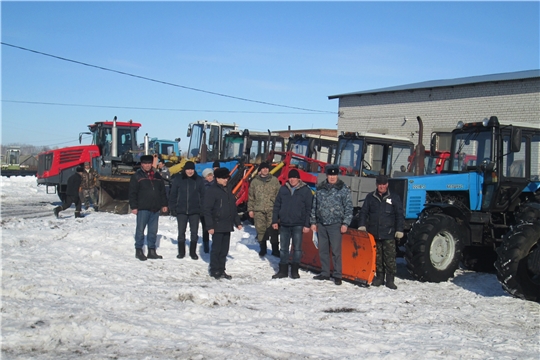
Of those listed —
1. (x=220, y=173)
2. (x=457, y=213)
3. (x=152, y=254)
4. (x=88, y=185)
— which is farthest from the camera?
(x=88, y=185)

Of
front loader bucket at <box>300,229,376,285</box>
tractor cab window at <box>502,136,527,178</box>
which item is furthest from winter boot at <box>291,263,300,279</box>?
tractor cab window at <box>502,136,527,178</box>

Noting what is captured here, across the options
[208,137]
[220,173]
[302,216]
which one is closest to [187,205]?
[220,173]

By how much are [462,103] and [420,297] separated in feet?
64.0

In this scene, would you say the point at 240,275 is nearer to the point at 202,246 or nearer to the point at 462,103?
the point at 202,246

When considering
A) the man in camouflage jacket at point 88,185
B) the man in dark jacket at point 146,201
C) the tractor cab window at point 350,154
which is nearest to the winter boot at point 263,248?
the man in dark jacket at point 146,201

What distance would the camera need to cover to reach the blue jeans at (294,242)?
8.42 metres

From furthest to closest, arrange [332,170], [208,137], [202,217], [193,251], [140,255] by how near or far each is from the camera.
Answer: [208,137] < [202,217] < [193,251] < [140,255] < [332,170]

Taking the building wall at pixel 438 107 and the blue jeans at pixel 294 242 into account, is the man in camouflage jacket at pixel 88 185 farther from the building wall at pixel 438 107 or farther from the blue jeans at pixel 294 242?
the building wall at pixel 438 107

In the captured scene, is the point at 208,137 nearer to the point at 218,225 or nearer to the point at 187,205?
the point at 187,205

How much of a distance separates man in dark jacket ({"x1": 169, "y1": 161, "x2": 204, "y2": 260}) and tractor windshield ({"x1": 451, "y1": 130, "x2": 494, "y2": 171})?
4503 mm

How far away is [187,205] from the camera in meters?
9.53

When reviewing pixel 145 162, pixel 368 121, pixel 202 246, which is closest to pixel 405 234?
pixel 202 246

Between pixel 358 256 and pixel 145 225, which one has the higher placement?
pixel 145 225

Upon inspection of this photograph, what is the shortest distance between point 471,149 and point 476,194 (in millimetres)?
789
